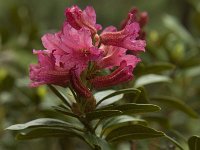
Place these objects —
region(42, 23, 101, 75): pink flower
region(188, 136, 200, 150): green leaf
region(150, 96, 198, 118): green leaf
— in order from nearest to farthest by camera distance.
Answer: region(42, 23, 101, 75): pink flower, region(188, 136, 200, 150): green leaf, region(150, 96, 198, 118): green leaf

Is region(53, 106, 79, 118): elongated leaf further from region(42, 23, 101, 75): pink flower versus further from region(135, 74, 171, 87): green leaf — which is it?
region(135, 74, 171, 87): green leaf

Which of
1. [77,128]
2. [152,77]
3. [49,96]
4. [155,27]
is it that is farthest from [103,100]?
[155,27]

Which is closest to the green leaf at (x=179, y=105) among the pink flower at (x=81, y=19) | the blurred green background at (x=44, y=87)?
the blurred green background at (x=44, y=87)

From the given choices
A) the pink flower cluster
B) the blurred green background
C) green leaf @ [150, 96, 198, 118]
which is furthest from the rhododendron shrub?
the blurred green background

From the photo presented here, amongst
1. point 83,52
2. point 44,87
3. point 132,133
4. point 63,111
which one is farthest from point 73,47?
point 44,87

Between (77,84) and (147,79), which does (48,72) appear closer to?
(77,84)

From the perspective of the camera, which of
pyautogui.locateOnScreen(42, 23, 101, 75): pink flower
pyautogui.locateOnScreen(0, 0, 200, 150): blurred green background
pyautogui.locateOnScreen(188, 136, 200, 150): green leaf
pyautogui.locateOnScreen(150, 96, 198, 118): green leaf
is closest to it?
pyautogui.locateOnScreen(42, 23, 101, 75): pink flower

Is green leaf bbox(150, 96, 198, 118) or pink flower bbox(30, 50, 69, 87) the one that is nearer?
pink flower bbox(30, 50, 69, 87)

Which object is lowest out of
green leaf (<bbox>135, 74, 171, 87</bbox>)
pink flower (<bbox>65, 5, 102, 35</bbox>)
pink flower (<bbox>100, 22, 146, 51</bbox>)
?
green leaf (<bbox>135, 74, 171, 87</bbox>)
